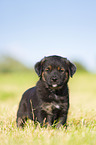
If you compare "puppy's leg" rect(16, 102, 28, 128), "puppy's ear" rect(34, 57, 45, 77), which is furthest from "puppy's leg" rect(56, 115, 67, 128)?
"puppy's ear" rect(34, 57, 45, 77)

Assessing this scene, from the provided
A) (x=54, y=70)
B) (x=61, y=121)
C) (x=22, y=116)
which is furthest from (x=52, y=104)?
(x=22, y=116)

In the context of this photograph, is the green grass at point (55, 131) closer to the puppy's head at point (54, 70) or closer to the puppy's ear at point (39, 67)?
the puppy's head at point (54, 70)

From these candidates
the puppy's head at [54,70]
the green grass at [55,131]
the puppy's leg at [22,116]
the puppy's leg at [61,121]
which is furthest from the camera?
the puppy's leg at [22,116]

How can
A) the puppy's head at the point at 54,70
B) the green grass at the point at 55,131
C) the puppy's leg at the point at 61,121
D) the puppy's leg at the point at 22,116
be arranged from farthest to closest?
the puppy's leg at the point at 22,116
the puppy's leg at the point at 61,121
the puppy's head at the point at 54,70
the green grass at the point at 55,131

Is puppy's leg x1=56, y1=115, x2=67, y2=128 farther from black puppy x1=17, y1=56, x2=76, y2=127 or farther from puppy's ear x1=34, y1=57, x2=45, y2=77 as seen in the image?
puppy's ear x1=34, y1=57, x2=45, y2=77

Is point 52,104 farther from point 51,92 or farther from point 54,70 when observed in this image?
point 54,70

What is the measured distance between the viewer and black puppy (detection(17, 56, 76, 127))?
15.5 ft

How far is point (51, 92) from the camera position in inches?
195

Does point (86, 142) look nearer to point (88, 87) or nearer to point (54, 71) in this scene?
point (54, 71)

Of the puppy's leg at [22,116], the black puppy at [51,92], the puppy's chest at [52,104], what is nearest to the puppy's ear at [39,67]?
the black puppy at [51,92]

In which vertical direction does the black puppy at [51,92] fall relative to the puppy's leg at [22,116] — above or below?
above

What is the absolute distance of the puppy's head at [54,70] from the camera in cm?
465

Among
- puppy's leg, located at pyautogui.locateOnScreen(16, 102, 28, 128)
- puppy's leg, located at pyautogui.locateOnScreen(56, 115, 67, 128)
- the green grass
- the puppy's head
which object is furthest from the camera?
puppy's leg, located at pyautogui.locateOnScreen(16, 102, 28, 128)

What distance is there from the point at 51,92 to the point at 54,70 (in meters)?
0.54
